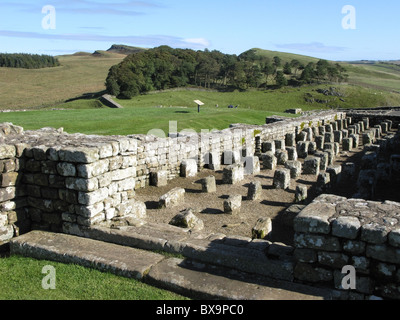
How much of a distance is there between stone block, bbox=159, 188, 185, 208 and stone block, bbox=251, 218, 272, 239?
292cm

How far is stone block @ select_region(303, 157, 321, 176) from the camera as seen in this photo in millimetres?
15133

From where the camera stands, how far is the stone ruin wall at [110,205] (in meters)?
4.88

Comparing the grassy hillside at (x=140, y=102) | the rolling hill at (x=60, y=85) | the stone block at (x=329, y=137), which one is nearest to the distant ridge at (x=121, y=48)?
the rolling hill at (x=60, y=85)

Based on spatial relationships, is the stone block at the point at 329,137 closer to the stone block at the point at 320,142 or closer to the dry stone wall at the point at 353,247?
the stone block at the point at 320,142

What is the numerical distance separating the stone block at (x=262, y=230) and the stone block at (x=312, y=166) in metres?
7.07

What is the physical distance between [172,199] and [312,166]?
7056 millimetres

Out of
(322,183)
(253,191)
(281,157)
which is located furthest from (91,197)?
(281,157)

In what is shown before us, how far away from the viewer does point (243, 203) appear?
11477 millimetres

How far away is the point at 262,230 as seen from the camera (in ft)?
28.0

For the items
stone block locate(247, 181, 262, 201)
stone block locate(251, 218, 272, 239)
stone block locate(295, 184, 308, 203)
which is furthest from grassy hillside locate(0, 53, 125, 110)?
stone block locate(251, 218, 272, 239)

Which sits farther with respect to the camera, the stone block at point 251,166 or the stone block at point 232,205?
the stone block at point 251,166

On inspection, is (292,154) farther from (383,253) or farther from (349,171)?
(383,253)

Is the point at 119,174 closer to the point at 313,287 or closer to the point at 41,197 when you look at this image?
the point at 41,197

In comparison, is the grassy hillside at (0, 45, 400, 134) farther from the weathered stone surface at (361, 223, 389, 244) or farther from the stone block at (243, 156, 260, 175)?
the weathered stone surface at (361, 223, 389, 244)
